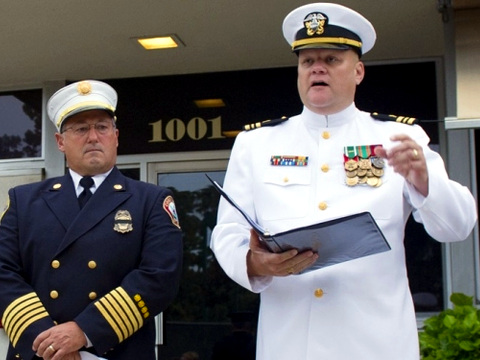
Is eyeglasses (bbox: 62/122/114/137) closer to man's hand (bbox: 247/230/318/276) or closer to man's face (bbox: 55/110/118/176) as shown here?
man's face (bbox: 55/110/118/176)

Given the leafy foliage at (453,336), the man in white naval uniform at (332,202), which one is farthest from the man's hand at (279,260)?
the leafy foliage at (453,336)

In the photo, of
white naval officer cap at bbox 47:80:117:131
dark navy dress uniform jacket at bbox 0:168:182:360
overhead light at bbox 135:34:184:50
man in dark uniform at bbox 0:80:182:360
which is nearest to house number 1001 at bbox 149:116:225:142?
overhead light at bbox 135:34:184:50

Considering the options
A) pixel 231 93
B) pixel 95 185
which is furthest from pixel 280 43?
pixel 95 185

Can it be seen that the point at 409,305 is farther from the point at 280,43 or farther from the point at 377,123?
the point at 280,43

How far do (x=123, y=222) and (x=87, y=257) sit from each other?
7.1 inches

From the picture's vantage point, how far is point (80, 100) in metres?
3.28

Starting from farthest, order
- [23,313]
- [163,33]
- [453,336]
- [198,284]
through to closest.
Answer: [198,284]
[163,33]
[453,336]
[23,313]

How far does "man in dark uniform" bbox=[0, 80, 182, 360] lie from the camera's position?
2.89 m

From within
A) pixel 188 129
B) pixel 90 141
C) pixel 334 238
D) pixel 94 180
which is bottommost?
pixel 334 238

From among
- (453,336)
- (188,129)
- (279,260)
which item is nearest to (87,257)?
(279,260)

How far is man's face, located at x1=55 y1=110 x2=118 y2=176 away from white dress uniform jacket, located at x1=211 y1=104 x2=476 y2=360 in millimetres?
676

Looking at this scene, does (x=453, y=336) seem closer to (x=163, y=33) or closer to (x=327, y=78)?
(x=327, y=78)

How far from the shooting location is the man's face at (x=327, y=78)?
261 cm

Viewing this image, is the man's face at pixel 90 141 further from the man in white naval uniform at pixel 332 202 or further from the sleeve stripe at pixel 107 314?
the man in white naval uniform at pixel 332 202
